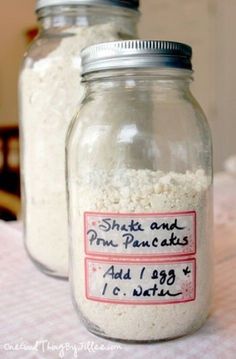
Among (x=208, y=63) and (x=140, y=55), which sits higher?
(x=208, y=63)

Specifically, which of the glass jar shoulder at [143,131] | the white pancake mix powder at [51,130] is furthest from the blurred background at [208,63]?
the glass jar shoulder at [143,131]

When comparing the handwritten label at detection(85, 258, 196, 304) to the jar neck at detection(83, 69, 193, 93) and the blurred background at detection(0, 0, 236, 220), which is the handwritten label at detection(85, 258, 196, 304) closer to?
the jar neck at detection(83, 69, 193, 93)

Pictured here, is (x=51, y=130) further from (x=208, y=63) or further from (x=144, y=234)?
(x=208, y=63)

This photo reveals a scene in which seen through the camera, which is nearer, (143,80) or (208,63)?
(143,80)

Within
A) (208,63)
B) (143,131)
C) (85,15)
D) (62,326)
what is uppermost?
(208,63)

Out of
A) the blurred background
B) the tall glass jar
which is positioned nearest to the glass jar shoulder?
the tall glass jar

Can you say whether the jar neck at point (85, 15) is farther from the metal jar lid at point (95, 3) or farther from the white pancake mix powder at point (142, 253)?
the white pancake mix powder at point (142, 253)

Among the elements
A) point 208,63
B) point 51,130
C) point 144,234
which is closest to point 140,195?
point 144,234

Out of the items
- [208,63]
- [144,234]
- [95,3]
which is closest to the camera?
[144,234]
